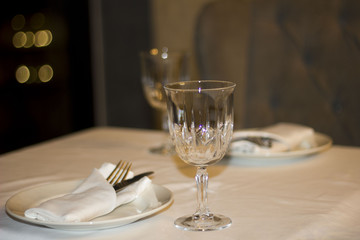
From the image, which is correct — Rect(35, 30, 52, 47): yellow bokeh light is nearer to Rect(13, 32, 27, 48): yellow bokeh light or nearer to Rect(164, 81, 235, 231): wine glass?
Rect(13, 32, 27, 48): yellow bokeh light

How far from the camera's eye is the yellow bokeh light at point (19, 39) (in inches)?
106

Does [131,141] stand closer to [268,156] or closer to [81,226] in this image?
[268,156]

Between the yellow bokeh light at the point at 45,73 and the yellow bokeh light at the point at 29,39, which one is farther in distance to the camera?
the yellow bokeh light at the point at 45,73

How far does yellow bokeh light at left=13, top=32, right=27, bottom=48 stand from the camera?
2.70m

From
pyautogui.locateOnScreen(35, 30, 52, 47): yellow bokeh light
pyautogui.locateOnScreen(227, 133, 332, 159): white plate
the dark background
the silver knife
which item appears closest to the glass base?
the silver knife

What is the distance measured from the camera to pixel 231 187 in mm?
872

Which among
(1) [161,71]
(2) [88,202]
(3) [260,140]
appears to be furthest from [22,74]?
(2) [88,202]

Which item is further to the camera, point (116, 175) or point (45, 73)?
point (45, 73)

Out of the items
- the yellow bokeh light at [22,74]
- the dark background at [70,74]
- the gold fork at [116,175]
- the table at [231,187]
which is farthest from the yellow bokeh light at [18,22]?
the gold fork at [116,175]

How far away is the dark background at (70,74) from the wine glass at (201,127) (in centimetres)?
215

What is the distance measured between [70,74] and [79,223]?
248cm

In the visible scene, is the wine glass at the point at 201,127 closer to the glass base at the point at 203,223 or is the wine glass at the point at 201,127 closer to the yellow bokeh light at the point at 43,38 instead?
the glass base at the point at 203,223

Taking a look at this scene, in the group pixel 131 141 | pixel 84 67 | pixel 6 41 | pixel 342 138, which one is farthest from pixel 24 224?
pixel 84 67

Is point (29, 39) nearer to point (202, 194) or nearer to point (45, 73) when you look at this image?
point (45, 73)
